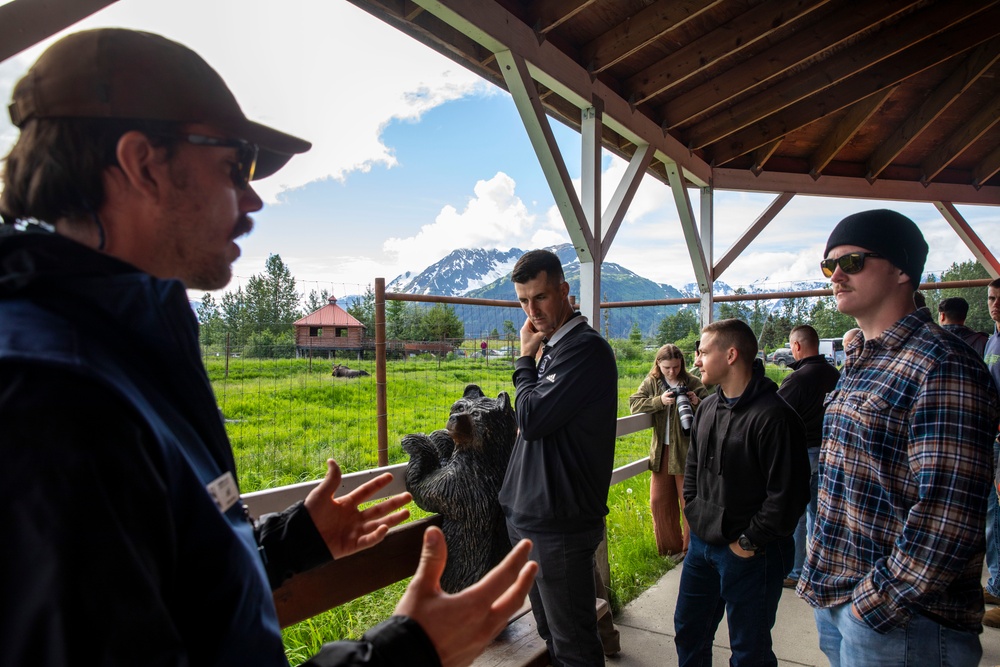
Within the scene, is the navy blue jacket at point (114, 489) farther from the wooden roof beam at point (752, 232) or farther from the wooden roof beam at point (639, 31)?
the wooden roof beam at point (752, 232)

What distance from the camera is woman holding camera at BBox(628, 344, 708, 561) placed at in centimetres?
432

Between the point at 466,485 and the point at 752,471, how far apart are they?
1.18m

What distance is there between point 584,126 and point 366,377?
6.57 ft

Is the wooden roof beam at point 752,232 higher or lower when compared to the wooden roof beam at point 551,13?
lower

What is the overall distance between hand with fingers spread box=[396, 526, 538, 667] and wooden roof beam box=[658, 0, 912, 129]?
388cm

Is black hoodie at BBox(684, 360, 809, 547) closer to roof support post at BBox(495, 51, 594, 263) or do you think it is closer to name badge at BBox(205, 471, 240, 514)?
roof support post at BBox(495, 51, 594, 263)

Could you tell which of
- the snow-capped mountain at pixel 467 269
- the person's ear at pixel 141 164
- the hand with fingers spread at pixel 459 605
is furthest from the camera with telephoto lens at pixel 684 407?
the snow-capped mountain at pixel 467 269

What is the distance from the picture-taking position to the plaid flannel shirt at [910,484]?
136 cm

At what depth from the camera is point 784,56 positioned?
11.6ft

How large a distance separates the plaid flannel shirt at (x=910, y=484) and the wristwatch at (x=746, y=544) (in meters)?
0.50

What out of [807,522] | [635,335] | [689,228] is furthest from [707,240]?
[807,522]

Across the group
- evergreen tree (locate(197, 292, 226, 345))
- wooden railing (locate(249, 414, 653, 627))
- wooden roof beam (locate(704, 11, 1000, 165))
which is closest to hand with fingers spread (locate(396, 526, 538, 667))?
wooden railing (locate(249, 414, 653, 627))

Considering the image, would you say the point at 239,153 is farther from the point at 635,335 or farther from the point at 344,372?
the point at 635,335

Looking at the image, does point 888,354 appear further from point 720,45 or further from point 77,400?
point 720,45
